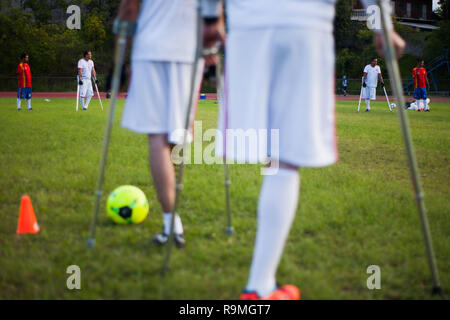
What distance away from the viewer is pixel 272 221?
208cm

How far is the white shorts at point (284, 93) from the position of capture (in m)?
1.94

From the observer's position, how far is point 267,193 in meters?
2.09

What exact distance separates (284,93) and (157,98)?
107 cm

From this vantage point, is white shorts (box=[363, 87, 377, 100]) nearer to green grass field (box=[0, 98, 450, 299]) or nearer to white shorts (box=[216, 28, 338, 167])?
green grass field (box=[0, 98, 450, 299])

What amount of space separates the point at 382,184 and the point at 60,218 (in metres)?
3.48

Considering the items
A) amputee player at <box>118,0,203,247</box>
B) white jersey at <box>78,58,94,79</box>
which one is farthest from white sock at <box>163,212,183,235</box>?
white jersey at <box>78,58,94,79</box>

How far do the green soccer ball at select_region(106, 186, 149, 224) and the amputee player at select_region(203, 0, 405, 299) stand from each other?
160cm

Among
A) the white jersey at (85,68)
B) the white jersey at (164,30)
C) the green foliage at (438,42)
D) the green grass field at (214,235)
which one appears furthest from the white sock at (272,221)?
the green foliage at (438,42)

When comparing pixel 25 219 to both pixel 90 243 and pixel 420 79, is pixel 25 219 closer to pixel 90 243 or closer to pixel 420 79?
pixel 90 243

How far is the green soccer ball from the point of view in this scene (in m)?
3.49

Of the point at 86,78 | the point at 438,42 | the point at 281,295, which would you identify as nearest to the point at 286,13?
the point at 281,295

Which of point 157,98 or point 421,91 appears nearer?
point 157,98

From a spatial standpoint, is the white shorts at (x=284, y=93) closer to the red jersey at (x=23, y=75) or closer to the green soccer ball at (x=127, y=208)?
the green soccer ball at (x=127, y=208)

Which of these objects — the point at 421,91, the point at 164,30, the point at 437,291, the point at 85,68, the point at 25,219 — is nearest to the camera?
the point at 437,291
